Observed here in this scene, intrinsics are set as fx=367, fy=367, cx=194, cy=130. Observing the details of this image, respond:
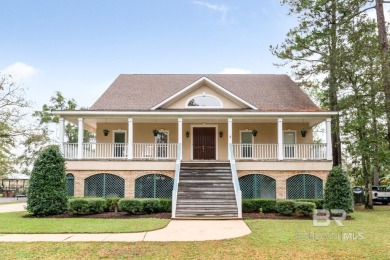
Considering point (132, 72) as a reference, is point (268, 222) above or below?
below

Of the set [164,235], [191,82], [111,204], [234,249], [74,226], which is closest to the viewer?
[234,249]

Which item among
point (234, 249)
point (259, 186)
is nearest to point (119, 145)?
point (259, 186)

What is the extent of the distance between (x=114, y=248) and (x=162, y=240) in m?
1.46

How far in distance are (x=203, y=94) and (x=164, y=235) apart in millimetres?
11296

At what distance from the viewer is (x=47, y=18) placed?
23.6 metres

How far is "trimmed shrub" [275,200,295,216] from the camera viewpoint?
14.8 meters

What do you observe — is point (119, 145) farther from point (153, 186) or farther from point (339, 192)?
point (339, 192)

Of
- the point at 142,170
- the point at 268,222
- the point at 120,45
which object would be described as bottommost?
the point at 268,222

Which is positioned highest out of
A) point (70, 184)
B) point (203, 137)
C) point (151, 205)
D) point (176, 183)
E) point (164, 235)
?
point (203, 137)

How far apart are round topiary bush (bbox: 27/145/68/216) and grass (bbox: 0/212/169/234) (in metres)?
1.16

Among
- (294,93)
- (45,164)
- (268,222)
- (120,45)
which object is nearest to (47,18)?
(120,45)

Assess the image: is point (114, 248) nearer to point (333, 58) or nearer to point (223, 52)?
point (333, 58)

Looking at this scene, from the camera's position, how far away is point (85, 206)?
48.1 feet

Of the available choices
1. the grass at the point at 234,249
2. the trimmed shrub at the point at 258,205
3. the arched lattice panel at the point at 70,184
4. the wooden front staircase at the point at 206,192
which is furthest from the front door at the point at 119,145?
the grass at the point at 234,249
